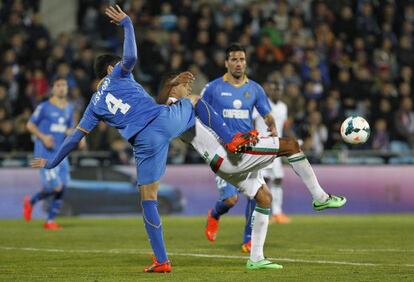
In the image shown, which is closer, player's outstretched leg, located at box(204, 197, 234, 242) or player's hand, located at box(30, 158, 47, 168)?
player's hand, located at box(30, 158, 47, 168)

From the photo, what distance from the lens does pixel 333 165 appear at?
23734mm

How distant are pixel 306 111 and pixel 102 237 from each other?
397 inches

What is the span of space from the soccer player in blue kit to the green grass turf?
577mm

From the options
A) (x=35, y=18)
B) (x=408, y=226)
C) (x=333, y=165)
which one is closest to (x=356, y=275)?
(x=408, y=226)

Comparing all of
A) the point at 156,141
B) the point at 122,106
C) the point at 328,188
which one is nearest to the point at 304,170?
the point at 156,141

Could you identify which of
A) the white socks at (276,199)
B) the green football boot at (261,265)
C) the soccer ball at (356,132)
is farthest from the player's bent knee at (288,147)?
the white socks at (276,199)

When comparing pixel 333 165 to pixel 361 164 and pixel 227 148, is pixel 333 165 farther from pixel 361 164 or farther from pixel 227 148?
pixel 227 148

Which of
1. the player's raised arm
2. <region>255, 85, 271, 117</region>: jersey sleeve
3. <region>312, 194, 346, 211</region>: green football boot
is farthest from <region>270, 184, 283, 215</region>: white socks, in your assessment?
the player's raised arm

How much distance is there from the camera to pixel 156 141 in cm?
1067

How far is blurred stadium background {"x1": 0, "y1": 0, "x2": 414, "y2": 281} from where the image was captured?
19.5 m

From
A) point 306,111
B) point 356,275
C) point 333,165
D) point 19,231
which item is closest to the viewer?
point 356,275

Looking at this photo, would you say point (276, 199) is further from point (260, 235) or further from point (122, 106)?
point (122, 106)

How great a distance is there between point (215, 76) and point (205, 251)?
41.5ft

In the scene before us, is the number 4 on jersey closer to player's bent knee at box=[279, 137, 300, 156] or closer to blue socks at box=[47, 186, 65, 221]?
player's bent knee at box=[279, 137, 300, 156]
